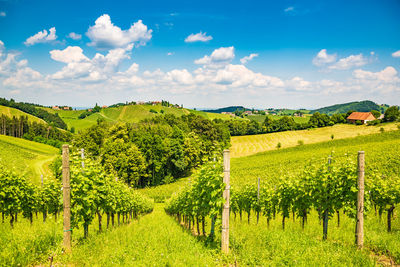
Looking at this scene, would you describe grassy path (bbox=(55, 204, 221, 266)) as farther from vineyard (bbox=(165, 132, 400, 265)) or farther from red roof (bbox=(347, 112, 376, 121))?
red roof (bbox=(347, 112, 376, 121))

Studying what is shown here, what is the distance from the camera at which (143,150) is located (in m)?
39.8

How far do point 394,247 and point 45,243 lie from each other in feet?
29.2

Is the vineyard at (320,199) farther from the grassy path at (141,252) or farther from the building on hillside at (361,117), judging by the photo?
the building on hillside at (361,117)

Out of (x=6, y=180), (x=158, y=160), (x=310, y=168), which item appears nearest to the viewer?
(x=6, y=180)

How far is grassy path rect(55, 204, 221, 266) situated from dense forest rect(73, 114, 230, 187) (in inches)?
1047

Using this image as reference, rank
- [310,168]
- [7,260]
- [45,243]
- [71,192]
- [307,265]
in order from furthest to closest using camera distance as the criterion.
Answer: [310,168] → [71,192] → [45,243] → [307,265] → [7,260]

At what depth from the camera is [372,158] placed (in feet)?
90.6

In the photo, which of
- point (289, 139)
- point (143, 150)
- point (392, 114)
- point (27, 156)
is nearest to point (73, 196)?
point (143, 150)

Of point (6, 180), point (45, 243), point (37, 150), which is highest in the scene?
point (6, 180)

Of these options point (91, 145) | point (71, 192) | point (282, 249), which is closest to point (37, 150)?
point (91, 145)

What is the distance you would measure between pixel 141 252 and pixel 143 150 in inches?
1414

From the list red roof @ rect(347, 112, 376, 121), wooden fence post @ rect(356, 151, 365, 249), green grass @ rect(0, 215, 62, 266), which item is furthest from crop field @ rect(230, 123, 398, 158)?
green grass @ rect(0, 215, 62, 266)

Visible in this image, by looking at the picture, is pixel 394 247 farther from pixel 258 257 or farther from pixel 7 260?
pixel 7 260

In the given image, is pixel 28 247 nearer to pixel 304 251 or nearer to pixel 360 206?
pixel 304 251
